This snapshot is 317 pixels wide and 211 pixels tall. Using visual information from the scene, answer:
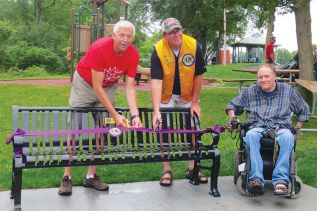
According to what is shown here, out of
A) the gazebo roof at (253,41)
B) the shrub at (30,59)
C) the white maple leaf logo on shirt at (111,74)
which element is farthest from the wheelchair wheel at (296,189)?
the gazebo roof at (253,41)

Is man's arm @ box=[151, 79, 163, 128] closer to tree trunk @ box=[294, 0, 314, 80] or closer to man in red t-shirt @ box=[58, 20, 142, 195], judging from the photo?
man in red t-shirt @ box=[58, 20, 142, 195]

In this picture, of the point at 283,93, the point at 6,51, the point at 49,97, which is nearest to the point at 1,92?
Answer: the point at 49,97

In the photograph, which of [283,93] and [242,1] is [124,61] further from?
[242,1]

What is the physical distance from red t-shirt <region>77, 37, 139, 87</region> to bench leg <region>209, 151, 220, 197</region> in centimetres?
115

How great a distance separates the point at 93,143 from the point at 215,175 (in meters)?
1.25

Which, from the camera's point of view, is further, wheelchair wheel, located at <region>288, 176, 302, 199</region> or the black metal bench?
wheelchair wheel, located at <region>288, 176, 302, 199</region>

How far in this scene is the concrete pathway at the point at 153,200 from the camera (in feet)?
14.5

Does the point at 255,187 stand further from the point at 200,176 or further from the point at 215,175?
the point at 200,176

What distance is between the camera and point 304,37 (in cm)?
1061

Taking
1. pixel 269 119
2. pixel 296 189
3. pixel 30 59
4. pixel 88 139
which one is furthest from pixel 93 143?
pixel 30 59

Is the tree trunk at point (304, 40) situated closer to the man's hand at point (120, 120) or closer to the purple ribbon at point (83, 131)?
the purple ribbon at point (83, 131)

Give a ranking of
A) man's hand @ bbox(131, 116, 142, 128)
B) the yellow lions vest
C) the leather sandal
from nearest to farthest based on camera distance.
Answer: the leather sandal < man's hand @ bbox(131, 116, 142, 128) < the yellow lions vest

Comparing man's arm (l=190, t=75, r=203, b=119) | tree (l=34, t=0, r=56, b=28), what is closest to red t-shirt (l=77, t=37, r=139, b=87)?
man's arm (l=190, t=75, r=203, b=119)

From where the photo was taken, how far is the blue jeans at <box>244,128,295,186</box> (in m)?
4.48
